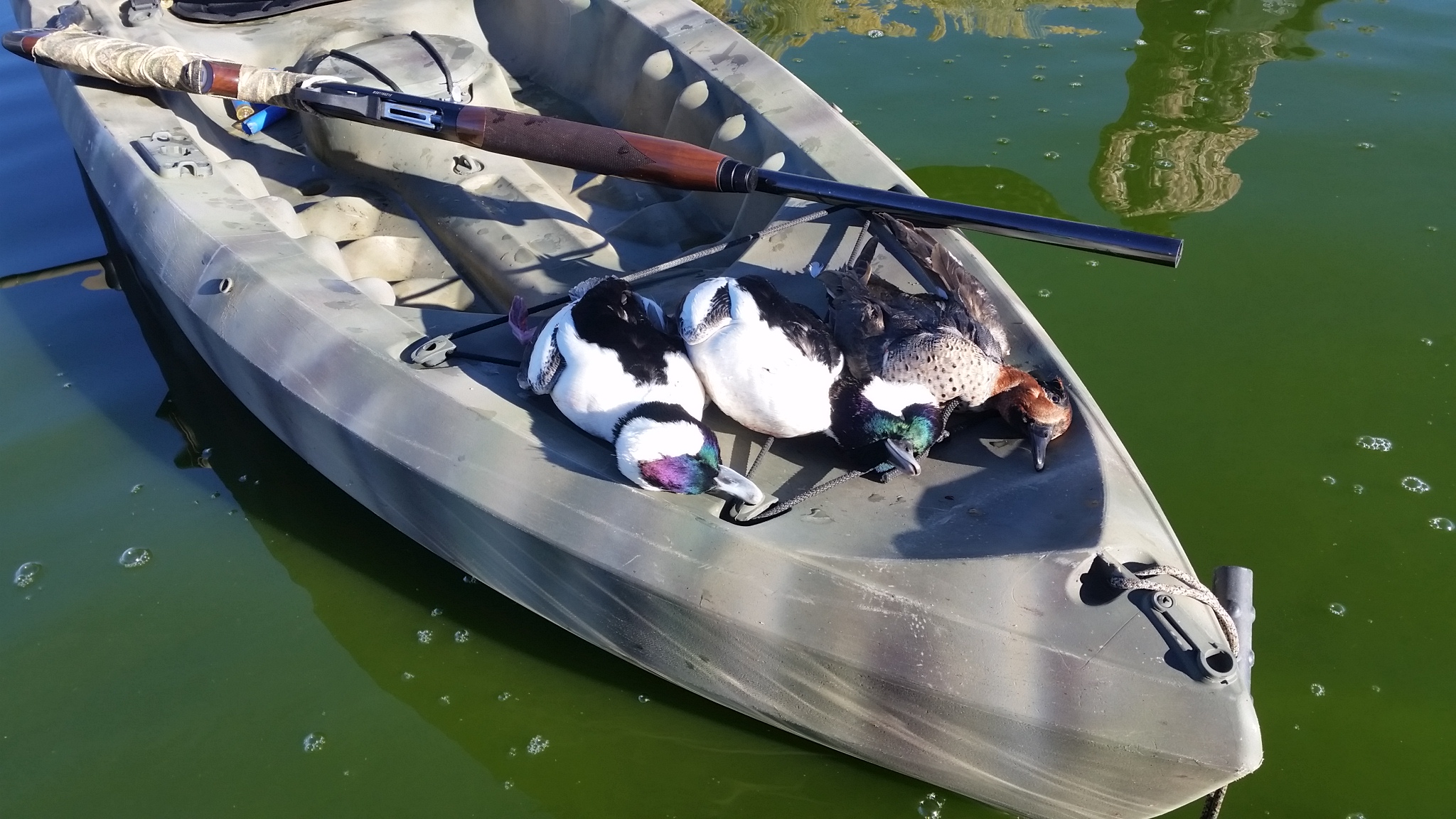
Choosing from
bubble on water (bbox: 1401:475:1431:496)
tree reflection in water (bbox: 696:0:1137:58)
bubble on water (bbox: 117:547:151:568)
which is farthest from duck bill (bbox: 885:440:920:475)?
tree reflection in water (bbox: 696:0:1137:58)

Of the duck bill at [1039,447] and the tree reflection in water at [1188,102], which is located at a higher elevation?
the duck bill at [1039,447]

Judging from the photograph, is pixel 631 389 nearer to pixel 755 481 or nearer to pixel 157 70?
pixel 755 481

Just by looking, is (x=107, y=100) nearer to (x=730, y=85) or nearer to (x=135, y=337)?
(x=135, y=337)

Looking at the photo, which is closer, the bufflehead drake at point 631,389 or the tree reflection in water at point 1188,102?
the bufflehead drake at point 631,389

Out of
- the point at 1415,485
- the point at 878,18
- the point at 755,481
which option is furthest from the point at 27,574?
the point at 878,18

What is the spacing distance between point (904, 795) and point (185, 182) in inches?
109

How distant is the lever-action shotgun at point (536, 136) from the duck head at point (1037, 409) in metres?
0.45

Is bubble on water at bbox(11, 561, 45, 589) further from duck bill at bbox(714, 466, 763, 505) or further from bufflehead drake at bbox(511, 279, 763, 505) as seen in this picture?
duck bill at bbox(714, 466, 763, 505)

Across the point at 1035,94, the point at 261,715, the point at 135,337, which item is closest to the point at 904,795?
the point at 261,715

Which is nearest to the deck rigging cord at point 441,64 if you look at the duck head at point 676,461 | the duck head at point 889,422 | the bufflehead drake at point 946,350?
the bufflehead drake at point 946,350

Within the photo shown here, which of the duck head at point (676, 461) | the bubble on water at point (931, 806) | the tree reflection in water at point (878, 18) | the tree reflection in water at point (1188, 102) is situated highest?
the duck head at point (676, 461)

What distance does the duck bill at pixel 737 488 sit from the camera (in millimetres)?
2230

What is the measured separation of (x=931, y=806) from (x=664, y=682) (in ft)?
2.33

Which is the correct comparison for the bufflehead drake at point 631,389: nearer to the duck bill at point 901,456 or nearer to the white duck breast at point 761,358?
the white duck breast at point 761,358
